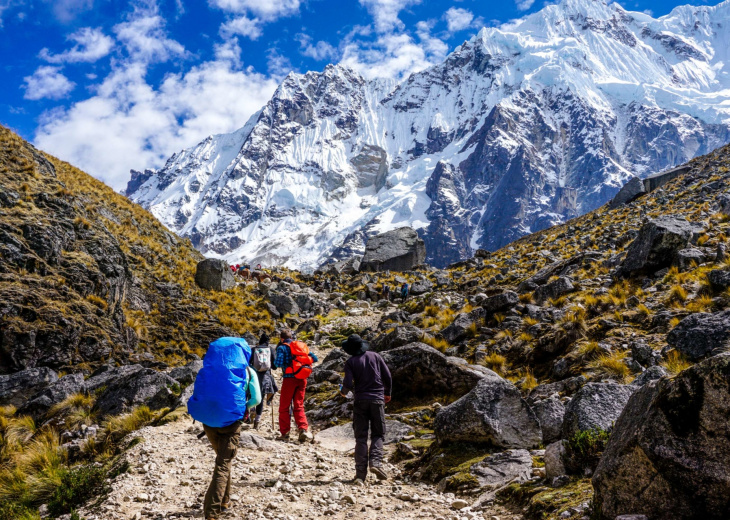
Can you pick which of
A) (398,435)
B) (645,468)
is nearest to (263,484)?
(398,435)

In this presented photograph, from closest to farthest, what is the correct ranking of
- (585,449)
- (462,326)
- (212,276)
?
(585,449), (462,326), (212,276)

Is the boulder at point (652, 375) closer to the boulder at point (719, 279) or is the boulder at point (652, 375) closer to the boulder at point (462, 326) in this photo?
the boulder at point (719, 279)

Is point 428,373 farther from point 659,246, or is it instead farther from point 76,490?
point 659,246

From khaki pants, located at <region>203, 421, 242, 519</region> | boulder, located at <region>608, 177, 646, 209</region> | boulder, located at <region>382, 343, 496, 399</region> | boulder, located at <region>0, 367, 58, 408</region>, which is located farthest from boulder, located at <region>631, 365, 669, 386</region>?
boulder, located at <region>608, 177, 646, 209</region>

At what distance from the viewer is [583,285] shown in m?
13.9

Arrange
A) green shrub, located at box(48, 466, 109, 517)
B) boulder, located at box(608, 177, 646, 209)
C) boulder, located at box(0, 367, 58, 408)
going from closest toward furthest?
green shrub, located at box(48, 466, 109, 517)
boulder, located at box(0, 367, 58, 408)
boulder, located at box(608, 177, 646, 209)

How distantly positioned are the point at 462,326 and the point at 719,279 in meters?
6.54

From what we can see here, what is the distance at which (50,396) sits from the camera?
10836 millimetres

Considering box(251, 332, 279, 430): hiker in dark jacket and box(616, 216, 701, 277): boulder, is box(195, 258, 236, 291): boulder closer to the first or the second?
box(251, 332, 279, 430): hiker in dark jacket

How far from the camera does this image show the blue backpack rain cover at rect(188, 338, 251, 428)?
5.14 meters

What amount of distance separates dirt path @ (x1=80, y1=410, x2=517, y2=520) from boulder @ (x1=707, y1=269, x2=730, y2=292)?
7934 mm

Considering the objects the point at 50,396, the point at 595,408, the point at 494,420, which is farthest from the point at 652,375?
the point at 50,396

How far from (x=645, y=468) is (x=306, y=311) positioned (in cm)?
2486

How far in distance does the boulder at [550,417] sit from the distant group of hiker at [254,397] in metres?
2.34
